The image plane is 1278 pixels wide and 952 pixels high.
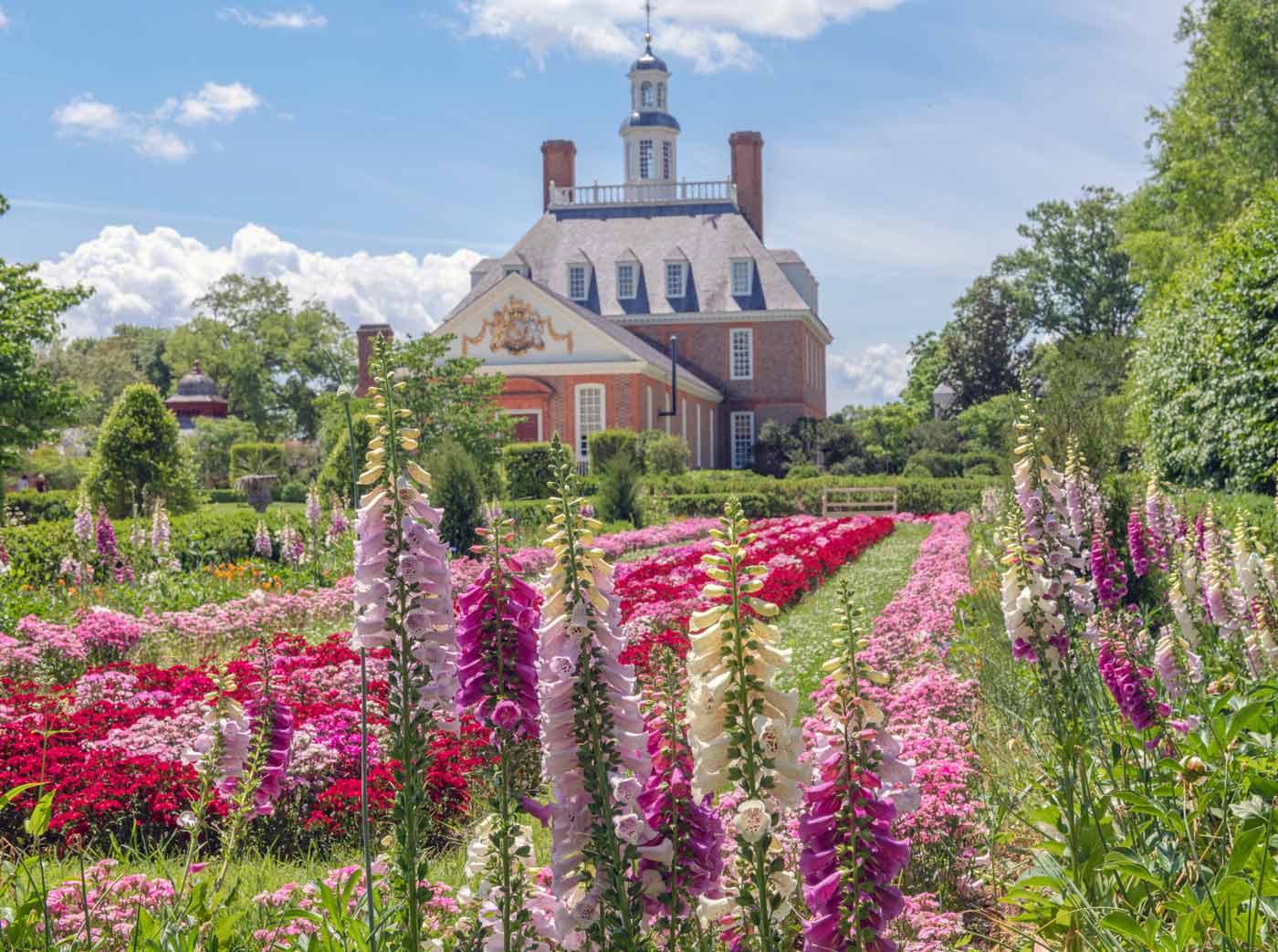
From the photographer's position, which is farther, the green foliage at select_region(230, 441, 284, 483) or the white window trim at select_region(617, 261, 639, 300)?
the white window trim at select_region(617, 261, 639, 300)

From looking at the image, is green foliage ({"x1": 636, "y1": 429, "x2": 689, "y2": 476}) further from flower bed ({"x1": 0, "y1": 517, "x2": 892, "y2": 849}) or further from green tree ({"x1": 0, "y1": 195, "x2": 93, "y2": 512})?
flower bed ({"x1": 0, "y1": 517, "x2": 892, "y2": 849})

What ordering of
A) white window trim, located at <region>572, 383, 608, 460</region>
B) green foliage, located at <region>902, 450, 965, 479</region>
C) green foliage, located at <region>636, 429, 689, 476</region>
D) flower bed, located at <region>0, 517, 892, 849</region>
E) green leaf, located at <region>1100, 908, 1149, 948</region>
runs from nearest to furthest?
1. green leaf, located at <region>1100, 908, 1149, 948</region>
2. flower bed, located at <region>0, 517, 892, 849</region>
3. green foliage, located at <region>636, 429, 689, 476</region>
4. green foliage, located at <region>902, 450, 965, 479</region>
5. white window trim, located at <region>572, 383, 608, 460</region>

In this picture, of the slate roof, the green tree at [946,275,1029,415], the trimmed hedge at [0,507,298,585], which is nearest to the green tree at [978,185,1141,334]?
the green tree at [946,275,1029,415]

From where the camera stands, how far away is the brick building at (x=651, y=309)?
38656mm

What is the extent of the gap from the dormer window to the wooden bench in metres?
20.2

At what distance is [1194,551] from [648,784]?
15.1ft

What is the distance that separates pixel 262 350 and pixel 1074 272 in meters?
42.2

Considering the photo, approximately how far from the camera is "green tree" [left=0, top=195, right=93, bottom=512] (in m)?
21.6

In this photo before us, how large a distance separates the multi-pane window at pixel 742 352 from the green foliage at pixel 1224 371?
101ft

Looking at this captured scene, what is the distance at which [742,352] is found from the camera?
4681 centimetres

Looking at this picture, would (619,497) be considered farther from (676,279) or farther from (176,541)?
(676,279)

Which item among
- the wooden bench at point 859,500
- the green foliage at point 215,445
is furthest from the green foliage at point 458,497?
the green foliage at point 215,445

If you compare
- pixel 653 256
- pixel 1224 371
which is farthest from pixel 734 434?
pixel 1224 371

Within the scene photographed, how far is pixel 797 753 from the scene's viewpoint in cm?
210
